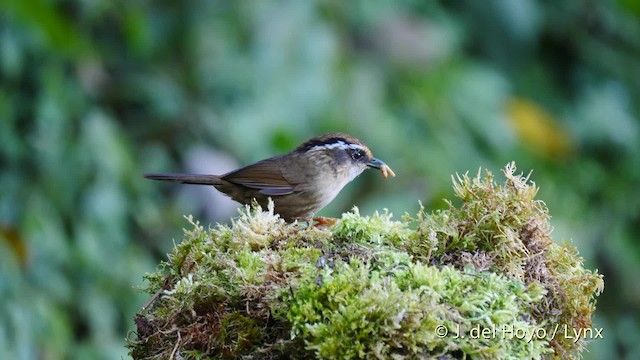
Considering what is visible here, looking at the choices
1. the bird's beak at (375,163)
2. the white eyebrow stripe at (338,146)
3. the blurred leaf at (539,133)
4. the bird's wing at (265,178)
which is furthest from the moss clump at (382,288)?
the blurred leaf at (539,133)

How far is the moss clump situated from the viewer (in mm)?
2650

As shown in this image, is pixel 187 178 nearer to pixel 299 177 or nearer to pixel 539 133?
pixel 299 177

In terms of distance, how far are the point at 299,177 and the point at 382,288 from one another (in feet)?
6.53

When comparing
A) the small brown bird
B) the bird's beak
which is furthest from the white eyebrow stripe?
the bird's beak

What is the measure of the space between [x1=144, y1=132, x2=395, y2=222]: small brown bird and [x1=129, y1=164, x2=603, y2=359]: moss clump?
4.70ft

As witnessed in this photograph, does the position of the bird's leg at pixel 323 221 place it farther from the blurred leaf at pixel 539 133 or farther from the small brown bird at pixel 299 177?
the blurred leaf at pixel 539 133

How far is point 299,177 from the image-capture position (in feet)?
15.4

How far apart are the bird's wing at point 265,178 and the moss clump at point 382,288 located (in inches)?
54.9

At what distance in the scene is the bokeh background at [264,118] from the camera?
6235mm

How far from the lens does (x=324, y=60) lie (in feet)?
22.1

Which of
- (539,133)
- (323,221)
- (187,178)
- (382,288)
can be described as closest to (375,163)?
(187,178)

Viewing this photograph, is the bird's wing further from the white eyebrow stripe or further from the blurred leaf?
the blurred leaf

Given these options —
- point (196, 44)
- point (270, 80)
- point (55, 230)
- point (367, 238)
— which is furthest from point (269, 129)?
point (367, 238)

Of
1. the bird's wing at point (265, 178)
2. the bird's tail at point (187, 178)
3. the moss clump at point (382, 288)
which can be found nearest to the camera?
the moss clump at point (382, 288)
